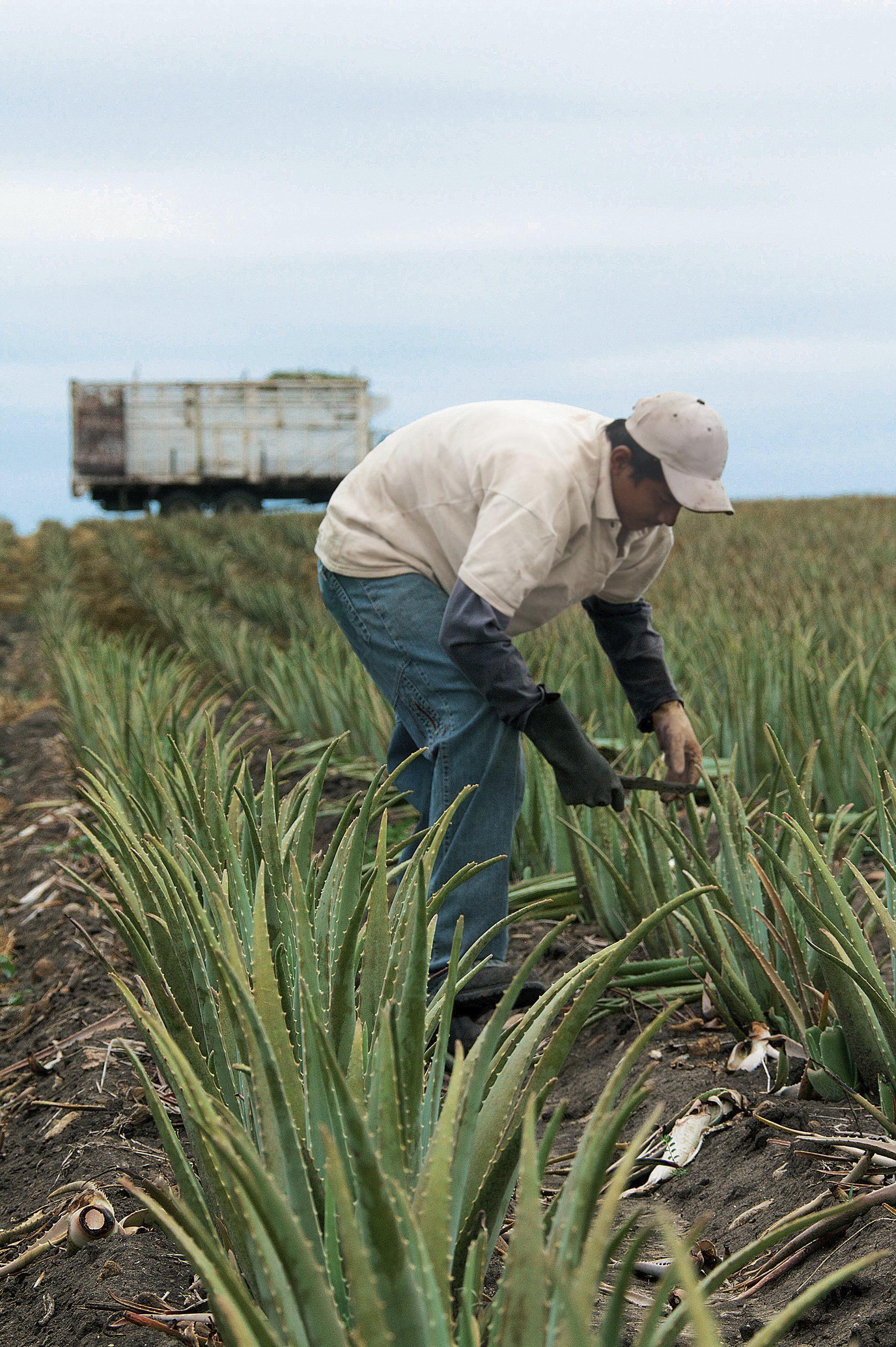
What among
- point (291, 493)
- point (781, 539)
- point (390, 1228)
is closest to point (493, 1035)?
point (390, 1228)

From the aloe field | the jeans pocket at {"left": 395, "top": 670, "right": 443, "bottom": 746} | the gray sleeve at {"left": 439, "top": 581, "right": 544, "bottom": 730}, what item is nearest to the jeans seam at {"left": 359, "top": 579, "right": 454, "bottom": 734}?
the jeans pocket at {"left": 395, "top": 670, "right": 443, "bottom": 746}

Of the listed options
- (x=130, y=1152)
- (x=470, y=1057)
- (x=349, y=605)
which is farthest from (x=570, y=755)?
(x=470, y=1057)

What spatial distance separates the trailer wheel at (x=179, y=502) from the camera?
2747 centimetres

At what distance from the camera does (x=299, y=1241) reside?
924 mm

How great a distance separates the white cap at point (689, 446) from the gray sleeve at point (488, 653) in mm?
449

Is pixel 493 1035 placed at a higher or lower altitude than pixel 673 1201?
higher

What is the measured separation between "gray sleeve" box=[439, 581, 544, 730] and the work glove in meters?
0.04

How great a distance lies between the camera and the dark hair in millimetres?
2561

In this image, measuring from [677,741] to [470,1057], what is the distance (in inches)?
75.8

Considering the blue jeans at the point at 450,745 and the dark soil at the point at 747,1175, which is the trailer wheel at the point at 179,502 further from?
the dark soil at the point at 747,1175

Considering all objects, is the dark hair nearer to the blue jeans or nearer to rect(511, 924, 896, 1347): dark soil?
the blue jeans

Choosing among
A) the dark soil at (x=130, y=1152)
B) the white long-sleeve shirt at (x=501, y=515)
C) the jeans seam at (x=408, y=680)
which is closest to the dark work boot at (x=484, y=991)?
the dark soil at (x=130, y=1152)

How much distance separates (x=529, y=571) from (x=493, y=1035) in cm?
136

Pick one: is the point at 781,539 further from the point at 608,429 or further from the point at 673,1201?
the point at 673,1201
